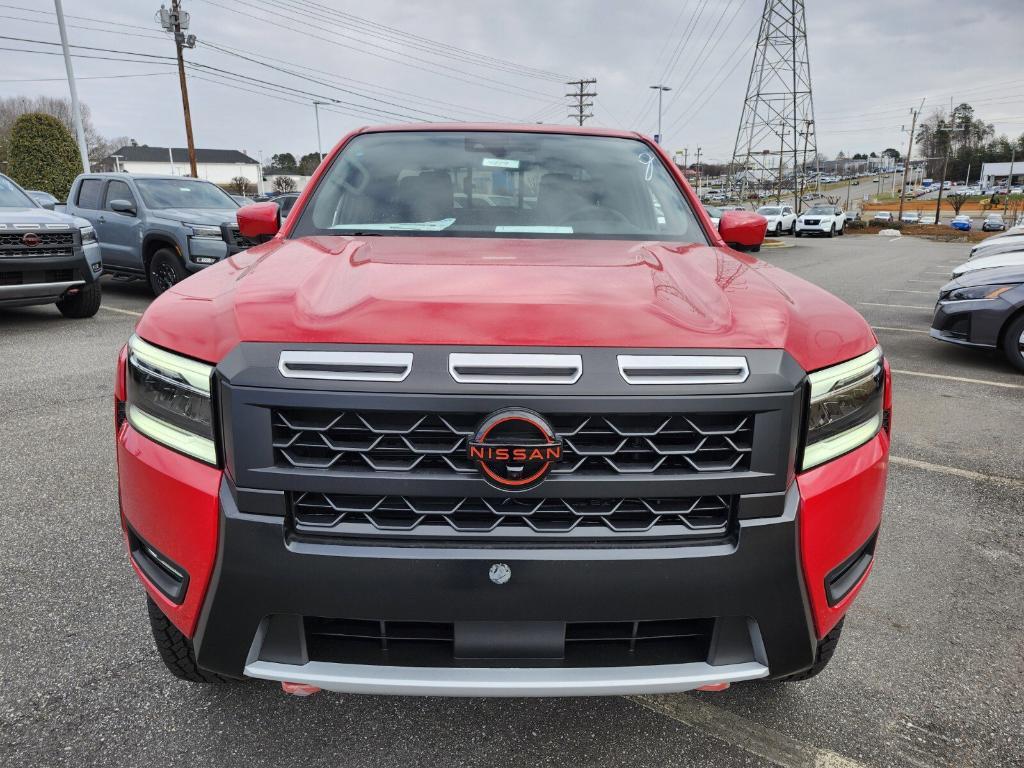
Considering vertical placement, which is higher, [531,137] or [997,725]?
[531,137]

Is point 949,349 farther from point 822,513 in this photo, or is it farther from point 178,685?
point 178,685

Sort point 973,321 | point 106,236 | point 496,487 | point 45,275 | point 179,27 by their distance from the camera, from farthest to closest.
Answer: point 179,27 → point 106,236 → point 45,275 → point 973,321 → point 496,487

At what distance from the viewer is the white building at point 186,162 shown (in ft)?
334

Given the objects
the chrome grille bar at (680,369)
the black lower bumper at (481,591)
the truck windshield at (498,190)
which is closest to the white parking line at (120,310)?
the truck windshield at (498,190)

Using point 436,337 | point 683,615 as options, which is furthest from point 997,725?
point 436,337

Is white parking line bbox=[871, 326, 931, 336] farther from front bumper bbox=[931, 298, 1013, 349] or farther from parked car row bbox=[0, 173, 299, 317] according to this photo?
parked car row bbox=[0, 173, 299, 317]

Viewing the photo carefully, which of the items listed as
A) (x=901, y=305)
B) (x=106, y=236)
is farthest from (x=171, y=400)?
(x=901, y=305)

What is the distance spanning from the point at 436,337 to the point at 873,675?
1822mm

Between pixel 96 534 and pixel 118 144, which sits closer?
pixel 96 534

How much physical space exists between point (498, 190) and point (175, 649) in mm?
Result: 1960

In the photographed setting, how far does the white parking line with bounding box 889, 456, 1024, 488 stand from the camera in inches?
156

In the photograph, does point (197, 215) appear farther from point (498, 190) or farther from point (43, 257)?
point (498, 190)

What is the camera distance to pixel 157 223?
9.19m

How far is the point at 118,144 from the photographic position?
107250mm
